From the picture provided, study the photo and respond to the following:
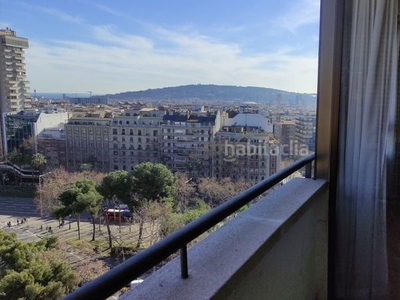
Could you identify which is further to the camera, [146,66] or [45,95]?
[146,66]

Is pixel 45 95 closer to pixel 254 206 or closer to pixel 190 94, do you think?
pixel 190 94

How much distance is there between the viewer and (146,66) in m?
0.95

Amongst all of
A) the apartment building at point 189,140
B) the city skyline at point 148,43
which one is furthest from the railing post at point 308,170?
the apartment building at point 189,140

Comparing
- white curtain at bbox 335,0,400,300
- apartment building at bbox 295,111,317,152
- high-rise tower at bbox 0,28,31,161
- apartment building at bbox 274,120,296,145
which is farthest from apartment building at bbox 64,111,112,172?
white curtain at bbox 335,0,400,300

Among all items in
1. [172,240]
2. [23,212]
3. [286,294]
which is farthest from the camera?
[286,294]

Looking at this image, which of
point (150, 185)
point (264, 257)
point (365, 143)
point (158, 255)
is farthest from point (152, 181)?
point (365, 143)

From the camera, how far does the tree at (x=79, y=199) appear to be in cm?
75

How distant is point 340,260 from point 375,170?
22.3 inches

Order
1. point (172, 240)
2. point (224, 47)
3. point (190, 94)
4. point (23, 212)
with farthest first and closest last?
point (224, 47), point (190, 94), point (172, 240), point (23, 212)

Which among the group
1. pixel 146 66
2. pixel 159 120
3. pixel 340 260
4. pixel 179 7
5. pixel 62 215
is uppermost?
pixel 179 7

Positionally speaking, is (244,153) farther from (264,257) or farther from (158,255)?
(158,255)

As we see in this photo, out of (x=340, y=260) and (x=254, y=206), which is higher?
(x=254, y=206)

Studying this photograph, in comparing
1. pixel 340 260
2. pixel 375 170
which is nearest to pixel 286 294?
pixel 340 260

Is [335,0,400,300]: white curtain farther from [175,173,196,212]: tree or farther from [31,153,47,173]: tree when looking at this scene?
[31,153,47,173]: tree
